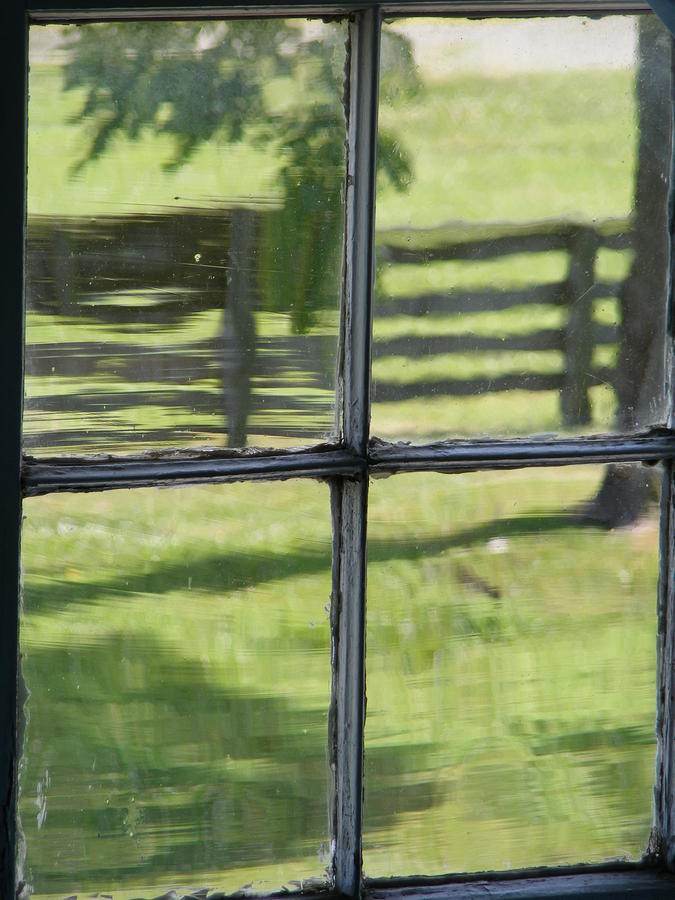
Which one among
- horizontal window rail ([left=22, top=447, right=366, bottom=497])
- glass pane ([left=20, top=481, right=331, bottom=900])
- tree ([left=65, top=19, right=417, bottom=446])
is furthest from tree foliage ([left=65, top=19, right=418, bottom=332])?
glass pane ([left=20, top=481, right=331, bottom=900])

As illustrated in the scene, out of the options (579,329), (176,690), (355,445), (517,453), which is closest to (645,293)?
(579,329)

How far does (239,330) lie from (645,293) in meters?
0.48

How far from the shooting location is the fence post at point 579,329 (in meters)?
1.16

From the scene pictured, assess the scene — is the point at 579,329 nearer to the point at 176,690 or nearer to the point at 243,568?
the point at 243,568

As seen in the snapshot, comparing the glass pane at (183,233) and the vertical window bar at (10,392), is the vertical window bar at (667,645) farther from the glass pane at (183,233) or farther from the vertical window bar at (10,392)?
the vertical window bar at (10,392)

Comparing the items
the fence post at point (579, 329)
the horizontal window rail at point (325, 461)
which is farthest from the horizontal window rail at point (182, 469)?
the fence post at point (579, 329)

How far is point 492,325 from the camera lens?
1149mm

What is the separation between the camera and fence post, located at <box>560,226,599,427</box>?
3.81 ft

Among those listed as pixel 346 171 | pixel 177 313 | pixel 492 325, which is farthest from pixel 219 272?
pixel 492 325

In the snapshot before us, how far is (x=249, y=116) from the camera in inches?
42.0

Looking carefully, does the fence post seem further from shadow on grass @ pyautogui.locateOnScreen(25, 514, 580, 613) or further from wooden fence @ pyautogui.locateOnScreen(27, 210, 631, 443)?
shadow on grass @ pyautogui.locateOnScreen(25, 514, 580, 613)

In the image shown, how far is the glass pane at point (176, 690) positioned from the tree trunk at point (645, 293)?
1.19ft

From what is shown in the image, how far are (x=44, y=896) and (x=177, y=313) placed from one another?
65 centimetres

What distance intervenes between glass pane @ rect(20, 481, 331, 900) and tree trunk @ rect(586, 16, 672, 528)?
0.36m
